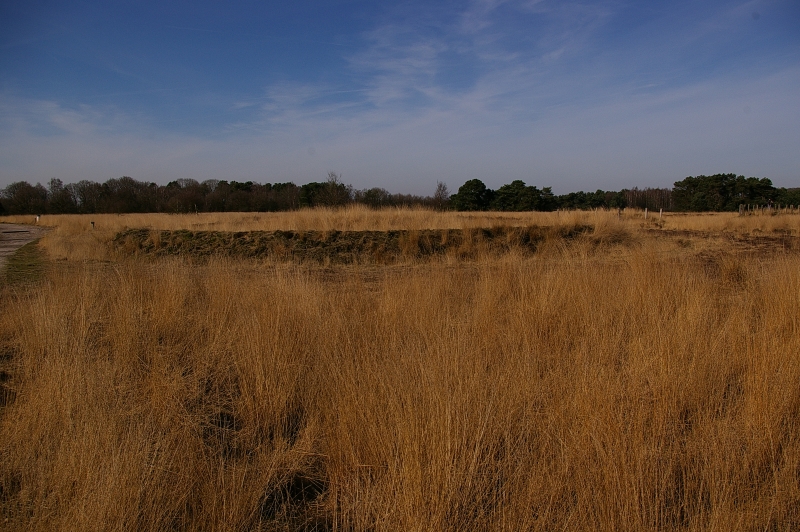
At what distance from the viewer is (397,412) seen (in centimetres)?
210

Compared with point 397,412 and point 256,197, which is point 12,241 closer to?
point 397,412

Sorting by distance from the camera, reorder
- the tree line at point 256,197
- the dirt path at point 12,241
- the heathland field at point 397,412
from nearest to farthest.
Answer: the heathland field at point 397,412, the dirt path at point 12,241, the tree line at point 256,197

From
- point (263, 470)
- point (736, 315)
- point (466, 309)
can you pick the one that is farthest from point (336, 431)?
point (736, 315)

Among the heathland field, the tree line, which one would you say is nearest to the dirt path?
the heathland field

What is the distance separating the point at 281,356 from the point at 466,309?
2.08m

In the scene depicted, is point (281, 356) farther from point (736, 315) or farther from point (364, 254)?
point (364, 254)

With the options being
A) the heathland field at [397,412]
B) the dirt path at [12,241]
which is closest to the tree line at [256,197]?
the dirt path at [12,241]

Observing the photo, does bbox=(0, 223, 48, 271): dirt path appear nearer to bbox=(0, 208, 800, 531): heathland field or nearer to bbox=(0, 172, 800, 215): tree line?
bbox=(0, 208, 800, 531): heathland field

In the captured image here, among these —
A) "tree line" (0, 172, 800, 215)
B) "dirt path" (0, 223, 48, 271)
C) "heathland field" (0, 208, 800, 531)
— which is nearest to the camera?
"heathland field" (0, 208, 800, 531)

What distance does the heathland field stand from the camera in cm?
169

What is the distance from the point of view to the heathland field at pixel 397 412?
1689 mm

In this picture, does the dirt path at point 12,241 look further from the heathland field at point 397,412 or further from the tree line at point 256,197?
the tree line at point 256,197

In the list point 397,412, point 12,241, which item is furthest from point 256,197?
point 397,412

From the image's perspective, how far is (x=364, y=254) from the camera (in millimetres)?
10578
